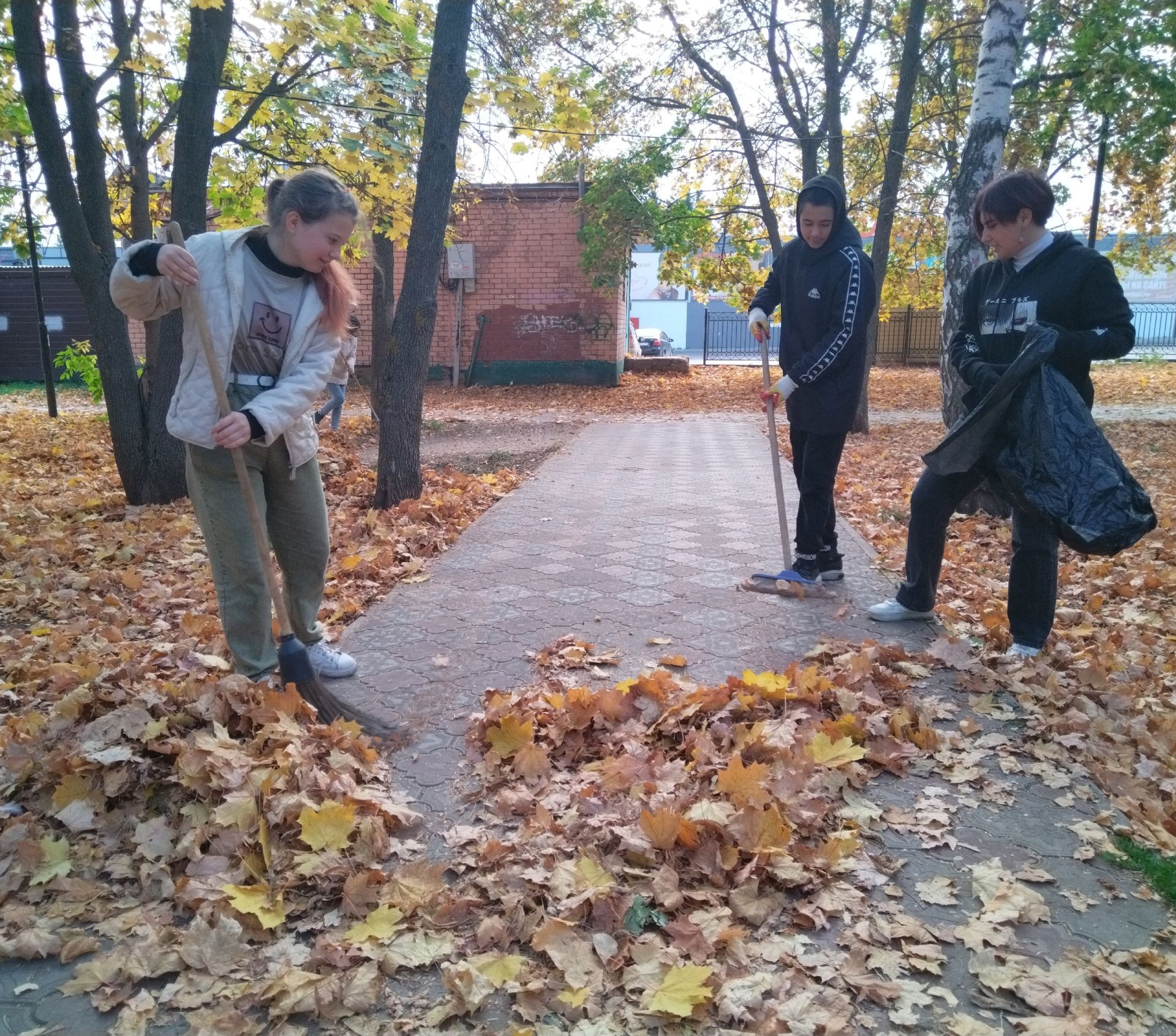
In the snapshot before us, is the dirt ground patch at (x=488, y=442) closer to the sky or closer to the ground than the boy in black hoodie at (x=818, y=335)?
closer to the ground

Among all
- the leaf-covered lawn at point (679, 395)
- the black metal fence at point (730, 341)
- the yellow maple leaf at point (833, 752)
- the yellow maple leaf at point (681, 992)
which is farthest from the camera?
the black metal fence at point (730, 341)

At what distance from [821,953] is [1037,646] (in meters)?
2.11

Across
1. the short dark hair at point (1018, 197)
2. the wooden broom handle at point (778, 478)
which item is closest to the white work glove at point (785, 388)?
the wooden broom handle at point (778, 478)

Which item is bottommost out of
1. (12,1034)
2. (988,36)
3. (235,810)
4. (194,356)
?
(12,1034)

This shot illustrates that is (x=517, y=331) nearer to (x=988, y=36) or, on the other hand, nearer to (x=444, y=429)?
(x=444, y=429)

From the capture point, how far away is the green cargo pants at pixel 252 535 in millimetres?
3047

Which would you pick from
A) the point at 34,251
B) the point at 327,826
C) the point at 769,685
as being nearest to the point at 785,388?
the point at 769,685

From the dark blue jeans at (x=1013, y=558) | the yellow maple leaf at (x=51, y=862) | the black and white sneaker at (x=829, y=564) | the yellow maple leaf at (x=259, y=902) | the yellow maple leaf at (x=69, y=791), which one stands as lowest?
the yellow maple leaf at (x=51, y=862)

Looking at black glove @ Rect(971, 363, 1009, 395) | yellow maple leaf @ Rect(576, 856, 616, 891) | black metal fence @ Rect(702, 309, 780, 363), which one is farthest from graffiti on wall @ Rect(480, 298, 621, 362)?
yellow maple leaf @ Rect(576, 856, 616, 891)

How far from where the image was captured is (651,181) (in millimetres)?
15555

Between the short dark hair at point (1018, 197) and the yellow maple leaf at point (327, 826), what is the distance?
10.1 feet

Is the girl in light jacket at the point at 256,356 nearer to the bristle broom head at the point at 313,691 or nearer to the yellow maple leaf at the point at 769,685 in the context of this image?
the bristle broom head at the point at 313,691

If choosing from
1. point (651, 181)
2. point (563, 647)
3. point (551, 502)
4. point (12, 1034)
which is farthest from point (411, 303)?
point (651, 181)

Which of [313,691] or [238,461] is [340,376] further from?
[313,691]
